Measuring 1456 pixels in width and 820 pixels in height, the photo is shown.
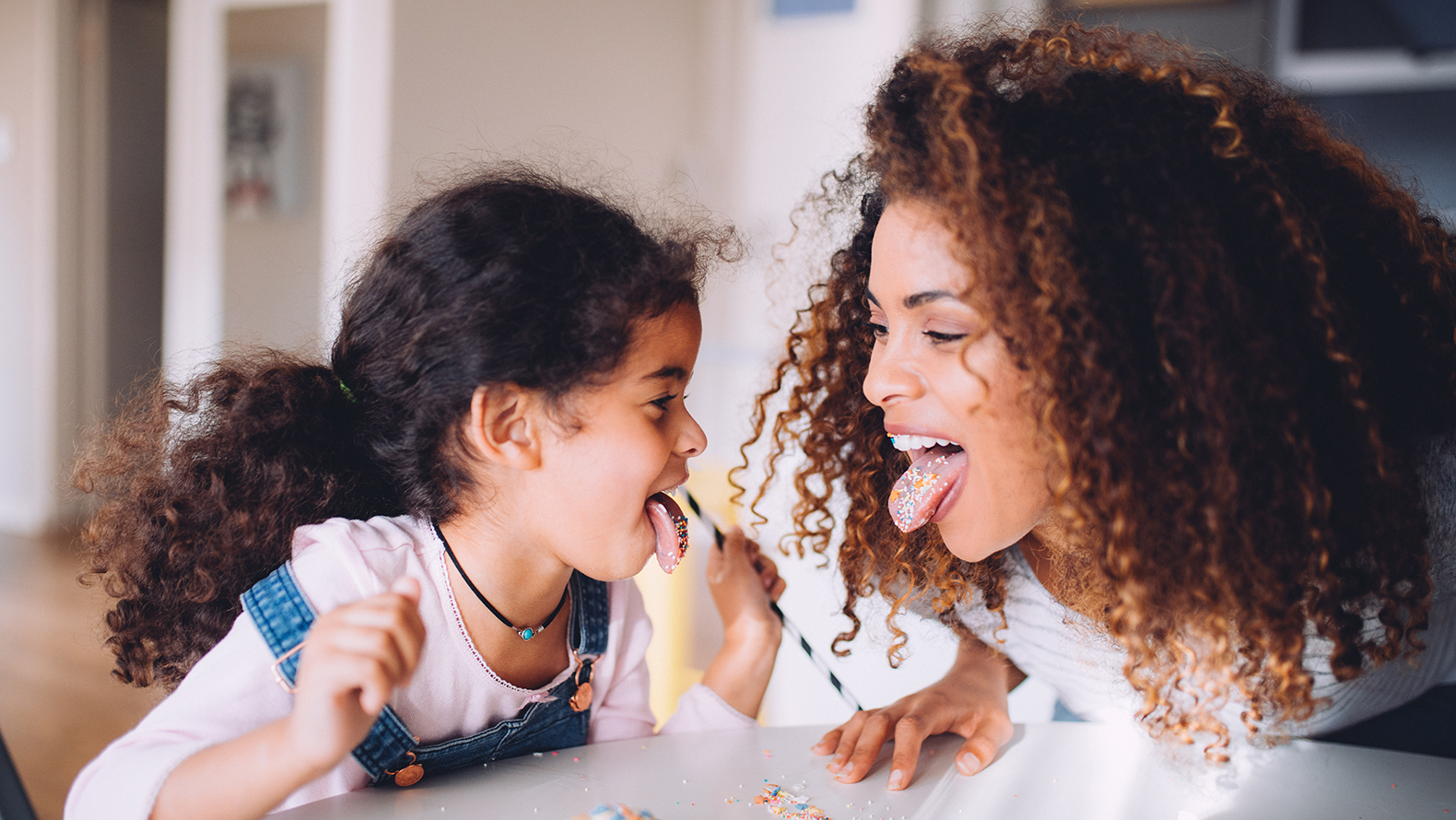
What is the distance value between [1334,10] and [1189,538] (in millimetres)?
2741

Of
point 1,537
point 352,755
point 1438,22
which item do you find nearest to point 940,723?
point 352,755

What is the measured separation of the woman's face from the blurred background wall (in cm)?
89

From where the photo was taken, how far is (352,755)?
0.89 metres

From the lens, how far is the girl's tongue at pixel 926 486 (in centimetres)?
99

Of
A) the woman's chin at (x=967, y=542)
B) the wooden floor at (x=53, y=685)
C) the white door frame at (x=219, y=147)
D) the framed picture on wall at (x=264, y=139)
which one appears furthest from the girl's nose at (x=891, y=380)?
the framed picture on wall at (x=264, y=139)

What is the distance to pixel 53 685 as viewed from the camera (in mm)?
2592

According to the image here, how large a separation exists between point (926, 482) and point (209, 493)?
68cm

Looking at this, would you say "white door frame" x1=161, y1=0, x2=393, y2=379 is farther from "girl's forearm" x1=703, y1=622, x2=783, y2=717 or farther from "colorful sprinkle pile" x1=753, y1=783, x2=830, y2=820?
"colorful sprinkle pile" x1=753, y1=783, x2=830, y2=820

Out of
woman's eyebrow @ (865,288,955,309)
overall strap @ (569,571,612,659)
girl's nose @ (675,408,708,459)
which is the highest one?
woman's eyebrow @ (865,288,955,309)

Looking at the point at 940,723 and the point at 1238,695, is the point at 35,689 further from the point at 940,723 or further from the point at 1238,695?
the point at 1238,695

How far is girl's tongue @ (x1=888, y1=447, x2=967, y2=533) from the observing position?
0.99 metres

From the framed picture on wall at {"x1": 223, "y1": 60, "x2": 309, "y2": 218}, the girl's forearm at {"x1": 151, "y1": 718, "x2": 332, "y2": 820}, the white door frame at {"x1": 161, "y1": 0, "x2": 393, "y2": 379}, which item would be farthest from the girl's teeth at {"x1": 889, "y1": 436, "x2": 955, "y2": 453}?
the framed picture on wall at {"x1": 223, "y1": 60, "x2": 309, "y2": 218}

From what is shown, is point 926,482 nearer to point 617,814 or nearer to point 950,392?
point 950,392

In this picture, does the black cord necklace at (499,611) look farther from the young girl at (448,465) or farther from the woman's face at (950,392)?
the woman's face at (950,392)
